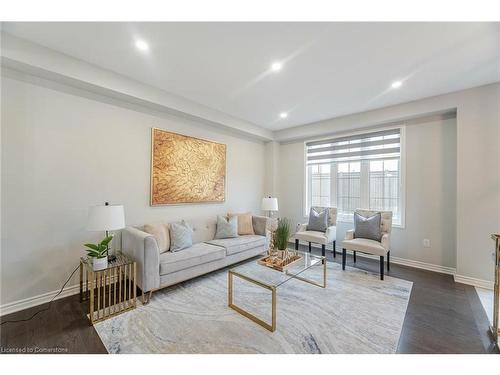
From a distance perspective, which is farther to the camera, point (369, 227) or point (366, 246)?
point (369, 227)

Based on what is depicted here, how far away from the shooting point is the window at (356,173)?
384 cm

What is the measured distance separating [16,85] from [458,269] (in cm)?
583

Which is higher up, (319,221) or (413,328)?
(319,221)

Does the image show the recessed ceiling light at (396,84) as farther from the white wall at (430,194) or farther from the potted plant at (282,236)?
the potted plant at (282,236)

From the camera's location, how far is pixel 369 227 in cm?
344

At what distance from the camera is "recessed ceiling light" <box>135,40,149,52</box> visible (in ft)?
6.74

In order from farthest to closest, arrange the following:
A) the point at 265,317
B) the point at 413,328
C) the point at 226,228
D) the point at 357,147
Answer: the point at 357,147
the point at 226,228
the point at 265,317
the point at 413,328

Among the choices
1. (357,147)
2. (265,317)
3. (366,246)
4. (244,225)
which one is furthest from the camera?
(357,147)

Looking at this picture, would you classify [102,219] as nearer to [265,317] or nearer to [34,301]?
[34,301]

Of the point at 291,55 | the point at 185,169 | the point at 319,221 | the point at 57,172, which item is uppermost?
the point at 291,55

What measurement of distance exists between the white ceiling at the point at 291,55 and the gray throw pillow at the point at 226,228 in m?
2.00

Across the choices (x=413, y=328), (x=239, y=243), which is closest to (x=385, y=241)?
(x=413, y=328)

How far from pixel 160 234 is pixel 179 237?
0.25 meters

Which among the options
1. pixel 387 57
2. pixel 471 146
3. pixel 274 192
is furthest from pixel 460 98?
pixel 274 192
